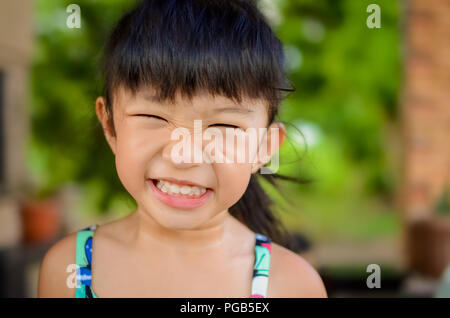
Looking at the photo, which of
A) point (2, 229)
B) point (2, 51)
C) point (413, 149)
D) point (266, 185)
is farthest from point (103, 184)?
point (266, 185)

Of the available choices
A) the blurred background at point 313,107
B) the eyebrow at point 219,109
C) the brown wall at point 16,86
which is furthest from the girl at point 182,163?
the brown wall at point 16,86

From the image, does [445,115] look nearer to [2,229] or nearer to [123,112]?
[2,229]

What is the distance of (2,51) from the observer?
3771 millimetres

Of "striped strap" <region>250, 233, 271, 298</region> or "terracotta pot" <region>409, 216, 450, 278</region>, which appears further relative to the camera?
"terracotta pot" <region>409, 216, 450, 278</region>

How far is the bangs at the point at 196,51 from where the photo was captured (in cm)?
89

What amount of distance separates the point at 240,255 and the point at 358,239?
19.4 ft

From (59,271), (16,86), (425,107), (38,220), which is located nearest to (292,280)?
(59,271)

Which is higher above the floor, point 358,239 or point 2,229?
point 2,229

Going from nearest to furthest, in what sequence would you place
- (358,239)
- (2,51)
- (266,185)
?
(266,185)
(2,51)
(358,239)

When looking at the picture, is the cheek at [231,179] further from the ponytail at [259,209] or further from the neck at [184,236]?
the ponytail at [259,209]

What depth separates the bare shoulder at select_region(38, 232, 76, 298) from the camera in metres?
1.07

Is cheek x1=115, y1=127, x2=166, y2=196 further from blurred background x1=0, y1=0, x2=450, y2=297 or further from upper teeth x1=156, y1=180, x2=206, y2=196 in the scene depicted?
blurred background x1=0, y1=0, x2=450, y2=297

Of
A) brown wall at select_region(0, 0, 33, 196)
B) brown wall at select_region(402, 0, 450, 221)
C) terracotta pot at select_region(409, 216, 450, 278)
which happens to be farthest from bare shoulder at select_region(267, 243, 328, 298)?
brown wall at select_region(402, 0, 450, 221)

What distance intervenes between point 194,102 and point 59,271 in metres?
0.47
